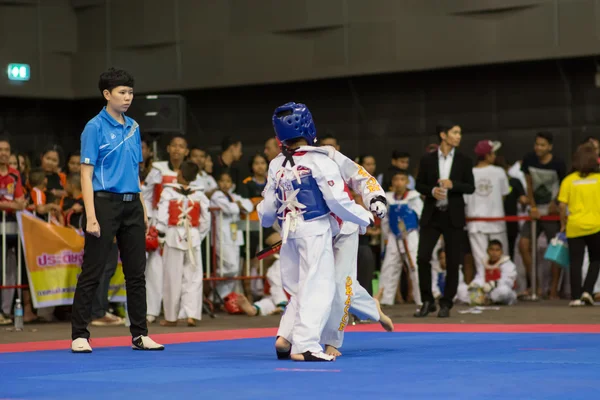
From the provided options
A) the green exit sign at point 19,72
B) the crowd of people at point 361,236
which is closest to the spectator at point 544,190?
the crowd of people at point 361,236

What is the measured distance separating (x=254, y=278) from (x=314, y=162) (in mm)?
6091

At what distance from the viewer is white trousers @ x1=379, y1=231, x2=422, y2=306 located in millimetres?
13047

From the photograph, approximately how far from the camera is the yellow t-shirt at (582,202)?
12.2 m

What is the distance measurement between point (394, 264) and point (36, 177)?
14.5ft

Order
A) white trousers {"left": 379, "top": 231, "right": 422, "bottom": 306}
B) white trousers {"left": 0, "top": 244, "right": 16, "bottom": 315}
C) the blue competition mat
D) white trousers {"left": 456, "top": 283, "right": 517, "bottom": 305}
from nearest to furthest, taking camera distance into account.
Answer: the blue competition mat, white trousers {"left": 0, "top": 244, "right": 16, "bottom": 315}, white trousers {"left": 456, "top": 283, "right": 517, "bottom": 305}, white trousers {"left": 379, "top": 231, "right": 422, "bottom": 306}

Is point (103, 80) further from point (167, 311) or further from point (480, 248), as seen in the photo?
point (480, 248)

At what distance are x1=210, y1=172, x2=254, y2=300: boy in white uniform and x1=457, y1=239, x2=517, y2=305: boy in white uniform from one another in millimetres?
2855

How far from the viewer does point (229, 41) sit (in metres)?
17.5

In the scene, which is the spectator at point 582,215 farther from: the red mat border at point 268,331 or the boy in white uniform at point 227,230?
the boy in white uniform at point 227,230

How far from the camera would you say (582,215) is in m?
12.2

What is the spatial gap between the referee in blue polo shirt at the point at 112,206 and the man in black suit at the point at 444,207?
13.1 ft

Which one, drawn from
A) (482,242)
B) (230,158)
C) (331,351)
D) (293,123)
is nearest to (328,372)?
(331,351)

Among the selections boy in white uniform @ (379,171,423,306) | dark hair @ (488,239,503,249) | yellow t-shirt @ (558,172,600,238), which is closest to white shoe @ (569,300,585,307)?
yellow t-shirt @ (558,172,600,238)

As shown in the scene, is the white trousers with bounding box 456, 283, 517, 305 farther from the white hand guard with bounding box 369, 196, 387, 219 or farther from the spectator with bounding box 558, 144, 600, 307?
the white hand guard with bounding box 369, 196, 387, 219
